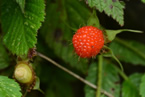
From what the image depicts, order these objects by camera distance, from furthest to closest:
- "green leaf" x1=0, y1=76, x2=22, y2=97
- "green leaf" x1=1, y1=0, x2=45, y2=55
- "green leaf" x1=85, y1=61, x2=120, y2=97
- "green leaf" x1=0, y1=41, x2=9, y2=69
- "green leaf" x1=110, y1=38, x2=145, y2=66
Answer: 1. "green leaf" x1=110, y1=38, x2=145, y2=66
2. "green leaf" x1=85, y1=61, x2=120, y2=97
3. "green leaf" x1=0, y1=41, x2=9, y2=69
4. "green leaf" x1=1, y1=0, x2=45, y2=55
5. "green leaf" x1=0, y1=76, x2=22, y2=97

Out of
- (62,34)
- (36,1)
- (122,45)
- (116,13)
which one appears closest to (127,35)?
(122,45)

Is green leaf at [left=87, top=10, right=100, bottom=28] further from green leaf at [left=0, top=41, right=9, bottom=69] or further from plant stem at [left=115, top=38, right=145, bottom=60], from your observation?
plant stem at [left=115, top=38, right=145, bottom=60]

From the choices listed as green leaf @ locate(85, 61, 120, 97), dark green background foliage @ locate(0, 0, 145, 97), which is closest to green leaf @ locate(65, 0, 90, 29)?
dark green background foliage @ locate(0, 0, 145, 97)

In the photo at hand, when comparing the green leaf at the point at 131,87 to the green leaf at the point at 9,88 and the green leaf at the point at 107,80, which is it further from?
the green leaf at the point at 9,88

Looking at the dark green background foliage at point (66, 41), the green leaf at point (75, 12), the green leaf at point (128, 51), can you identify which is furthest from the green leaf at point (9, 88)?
the green leaf at point (128, 51)

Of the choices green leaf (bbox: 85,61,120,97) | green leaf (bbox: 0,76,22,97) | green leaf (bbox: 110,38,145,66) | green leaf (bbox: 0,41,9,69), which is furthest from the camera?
green leaf (bbox: 110,38,145,66)

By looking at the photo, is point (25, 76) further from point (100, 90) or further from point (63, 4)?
point (63, 4)

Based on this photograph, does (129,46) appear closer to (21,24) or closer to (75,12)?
(75,12)
